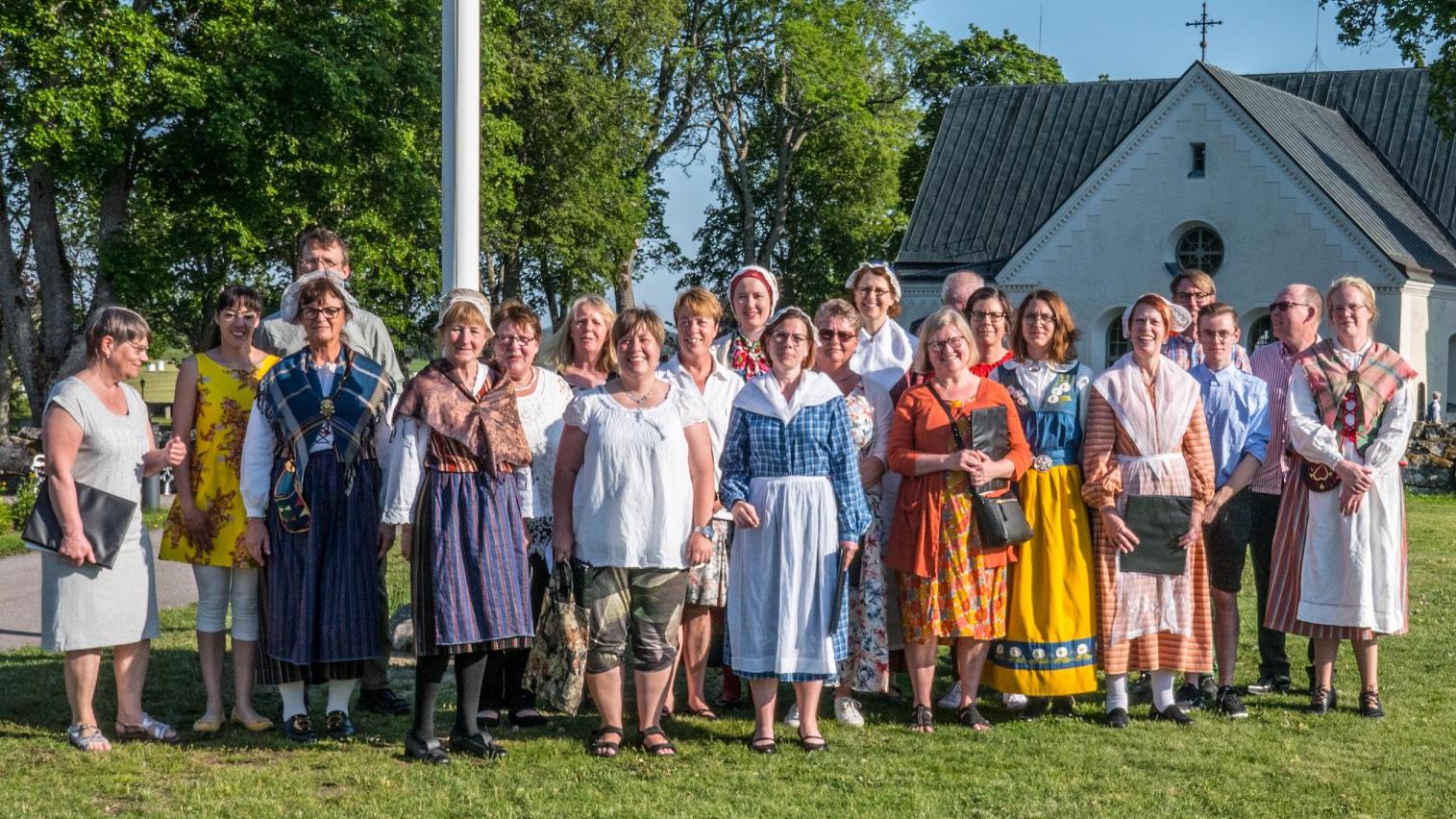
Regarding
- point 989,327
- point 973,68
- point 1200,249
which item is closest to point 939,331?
point 989,327

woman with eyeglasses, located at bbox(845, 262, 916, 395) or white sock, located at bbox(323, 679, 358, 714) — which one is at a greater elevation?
woman with eyeglasses, located at bbox(845, 262, 916, 395)

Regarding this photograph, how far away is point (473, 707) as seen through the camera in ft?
20.5

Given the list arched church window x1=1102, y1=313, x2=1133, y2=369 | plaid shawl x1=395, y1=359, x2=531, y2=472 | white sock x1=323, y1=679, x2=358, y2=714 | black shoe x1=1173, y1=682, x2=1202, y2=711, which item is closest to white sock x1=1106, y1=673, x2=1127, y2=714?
black shoe x1=1173, y1=682, x2=1202, y2=711

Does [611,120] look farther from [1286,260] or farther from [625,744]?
[625,744]

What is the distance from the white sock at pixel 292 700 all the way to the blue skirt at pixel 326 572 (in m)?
0.21

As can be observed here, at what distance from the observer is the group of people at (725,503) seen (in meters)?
6.17

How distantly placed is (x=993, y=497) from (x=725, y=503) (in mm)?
1236

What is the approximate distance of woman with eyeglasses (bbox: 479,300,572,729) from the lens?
6520 millimetres

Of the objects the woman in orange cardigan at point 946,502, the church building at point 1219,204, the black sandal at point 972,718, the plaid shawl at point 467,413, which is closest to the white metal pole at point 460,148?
the plaid shawl at point 467,413

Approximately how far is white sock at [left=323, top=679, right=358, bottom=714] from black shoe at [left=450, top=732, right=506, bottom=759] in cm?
62

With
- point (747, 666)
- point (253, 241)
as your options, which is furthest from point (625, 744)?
A: point (253, 241)

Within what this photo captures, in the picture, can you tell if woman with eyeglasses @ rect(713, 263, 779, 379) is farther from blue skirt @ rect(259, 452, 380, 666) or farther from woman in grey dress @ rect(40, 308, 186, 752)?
woman in grey dress @ rect(40, 308, 186, 752)

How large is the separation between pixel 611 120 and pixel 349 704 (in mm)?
32262

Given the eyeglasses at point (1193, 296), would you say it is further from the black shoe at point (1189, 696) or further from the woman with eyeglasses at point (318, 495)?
the woman with eyeglasses at point (318, 495)
